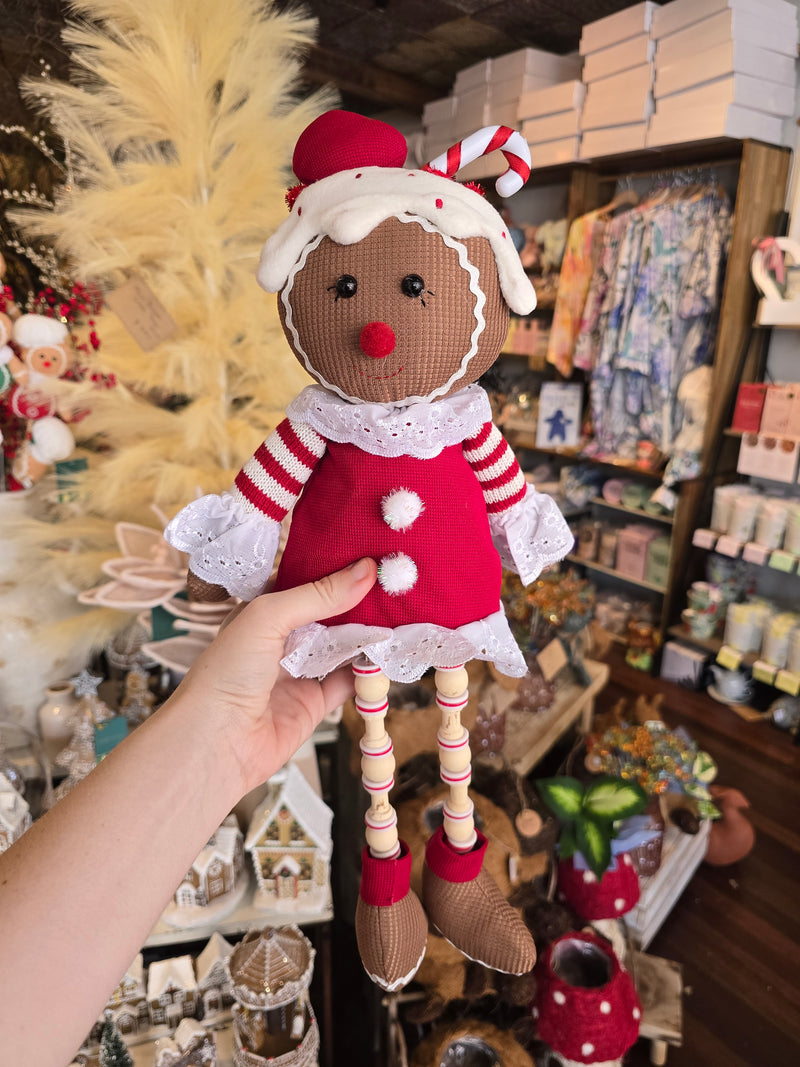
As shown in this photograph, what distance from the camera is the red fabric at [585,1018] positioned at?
105 cm

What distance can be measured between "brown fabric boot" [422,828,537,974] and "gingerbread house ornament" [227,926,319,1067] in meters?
0.32

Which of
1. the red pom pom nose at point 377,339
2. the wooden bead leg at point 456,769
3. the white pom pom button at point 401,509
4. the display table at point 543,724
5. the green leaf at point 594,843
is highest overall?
the red pom pom nose at point 377,339

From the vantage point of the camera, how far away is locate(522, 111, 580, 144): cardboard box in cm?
267

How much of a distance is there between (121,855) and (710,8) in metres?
2.76

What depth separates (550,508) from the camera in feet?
2.66

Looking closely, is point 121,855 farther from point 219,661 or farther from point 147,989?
point 147,989

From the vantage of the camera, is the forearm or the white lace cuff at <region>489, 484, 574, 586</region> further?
the white lace cuff at <region>489, 484, 574, 586</region>

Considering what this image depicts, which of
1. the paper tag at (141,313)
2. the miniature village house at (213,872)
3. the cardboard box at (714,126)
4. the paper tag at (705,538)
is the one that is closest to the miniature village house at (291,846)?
the miniature village house at (213,872)

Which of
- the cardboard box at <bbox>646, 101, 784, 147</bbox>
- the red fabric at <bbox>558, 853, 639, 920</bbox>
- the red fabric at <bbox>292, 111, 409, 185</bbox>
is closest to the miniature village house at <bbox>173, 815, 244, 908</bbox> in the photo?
the red fabric at <bbox>558, 853, 639, 920</bbox>

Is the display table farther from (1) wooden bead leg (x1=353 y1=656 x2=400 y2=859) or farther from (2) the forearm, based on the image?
(2) the forearm

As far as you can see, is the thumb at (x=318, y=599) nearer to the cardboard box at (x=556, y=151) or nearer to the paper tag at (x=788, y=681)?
the paper tag at (x=788, y=681)

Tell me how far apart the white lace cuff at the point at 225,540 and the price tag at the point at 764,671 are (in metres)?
2.25

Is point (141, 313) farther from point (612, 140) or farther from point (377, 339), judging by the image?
point (612, 140)

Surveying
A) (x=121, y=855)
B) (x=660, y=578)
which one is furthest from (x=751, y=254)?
(x=121, y=855)
